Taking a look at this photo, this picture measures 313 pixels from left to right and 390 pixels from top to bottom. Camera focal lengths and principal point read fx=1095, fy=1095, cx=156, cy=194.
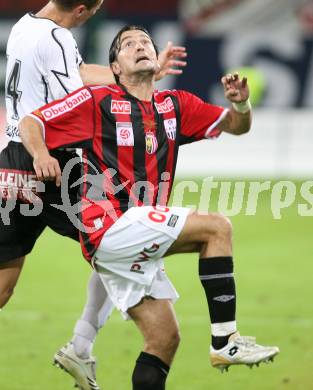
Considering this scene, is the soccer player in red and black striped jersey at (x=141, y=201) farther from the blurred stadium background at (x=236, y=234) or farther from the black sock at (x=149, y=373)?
the blurred stadium background at (x=236, y=234)

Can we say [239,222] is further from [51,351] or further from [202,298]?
[51,351]

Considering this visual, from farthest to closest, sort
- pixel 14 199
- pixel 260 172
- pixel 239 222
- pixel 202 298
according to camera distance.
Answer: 1. pixel 260 172
2. pixel 239 222
3. pixel 202 298
4. pixel 14 199

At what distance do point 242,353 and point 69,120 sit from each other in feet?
5.52

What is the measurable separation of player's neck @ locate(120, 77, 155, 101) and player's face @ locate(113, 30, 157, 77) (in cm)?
6

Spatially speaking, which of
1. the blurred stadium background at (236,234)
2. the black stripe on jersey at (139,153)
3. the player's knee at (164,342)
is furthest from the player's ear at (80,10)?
the blurred stadium background at (236,234)

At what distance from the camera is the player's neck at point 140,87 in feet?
21.7

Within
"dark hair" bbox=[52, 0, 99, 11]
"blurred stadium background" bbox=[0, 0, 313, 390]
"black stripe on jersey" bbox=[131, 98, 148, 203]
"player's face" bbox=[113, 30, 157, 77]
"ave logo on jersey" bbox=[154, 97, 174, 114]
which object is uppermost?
"dark hair" bbox=[52, 0, 99, 11]

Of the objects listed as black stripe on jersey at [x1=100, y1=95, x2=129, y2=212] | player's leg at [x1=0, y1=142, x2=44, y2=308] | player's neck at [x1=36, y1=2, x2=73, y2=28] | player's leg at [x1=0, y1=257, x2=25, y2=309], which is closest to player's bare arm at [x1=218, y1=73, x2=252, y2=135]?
black stripe on jersey at [x1=100, y1=95, x2=129, y2=212]

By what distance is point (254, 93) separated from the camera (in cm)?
2106

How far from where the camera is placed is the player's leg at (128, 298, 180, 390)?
6.25 meters

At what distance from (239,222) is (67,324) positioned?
7.02 metres

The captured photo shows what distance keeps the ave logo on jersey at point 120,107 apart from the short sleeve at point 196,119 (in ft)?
1.32

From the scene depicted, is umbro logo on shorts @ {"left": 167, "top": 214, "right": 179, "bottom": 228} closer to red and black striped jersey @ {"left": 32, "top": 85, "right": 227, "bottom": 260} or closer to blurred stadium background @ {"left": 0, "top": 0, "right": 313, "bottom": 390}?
red and black striped jersey @ {"left": 32, "top": 85, "right": 227, "bottom": 260}

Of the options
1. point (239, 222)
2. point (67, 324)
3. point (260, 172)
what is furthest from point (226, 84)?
point (260, 172)
